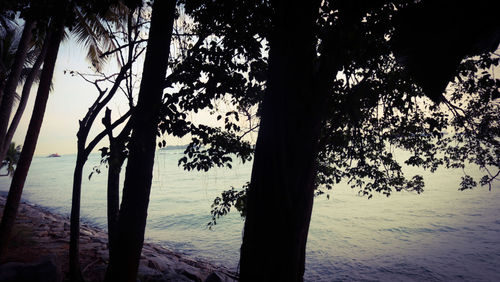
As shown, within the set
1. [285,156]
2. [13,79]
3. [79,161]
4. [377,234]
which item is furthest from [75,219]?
[377,234]

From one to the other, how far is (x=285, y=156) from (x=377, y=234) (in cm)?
1739

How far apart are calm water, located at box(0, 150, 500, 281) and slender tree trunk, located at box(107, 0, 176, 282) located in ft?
3.38

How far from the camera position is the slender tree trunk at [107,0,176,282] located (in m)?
3.54

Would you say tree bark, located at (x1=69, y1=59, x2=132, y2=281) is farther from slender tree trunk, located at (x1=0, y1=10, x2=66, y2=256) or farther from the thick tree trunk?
the thick tree trunk

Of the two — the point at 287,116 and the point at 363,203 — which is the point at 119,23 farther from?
the point at 363,203

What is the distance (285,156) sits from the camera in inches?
92.1

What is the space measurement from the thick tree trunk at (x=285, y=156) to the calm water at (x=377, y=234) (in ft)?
7.92

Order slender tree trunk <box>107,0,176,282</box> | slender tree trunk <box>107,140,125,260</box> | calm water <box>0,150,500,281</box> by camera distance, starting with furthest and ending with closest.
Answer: calm water <box>0,150,500,281</box> < slender tree trunk <box>107,140,125,260</box> < slender tree trunk <box>107,0,176,282</box>

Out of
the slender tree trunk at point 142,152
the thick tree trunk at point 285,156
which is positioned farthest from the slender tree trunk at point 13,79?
the thick tree trunk at point 285,156

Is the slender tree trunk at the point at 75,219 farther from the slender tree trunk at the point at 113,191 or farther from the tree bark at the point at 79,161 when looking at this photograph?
the slender tree trunk at the point at 113,191

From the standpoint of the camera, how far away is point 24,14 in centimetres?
316

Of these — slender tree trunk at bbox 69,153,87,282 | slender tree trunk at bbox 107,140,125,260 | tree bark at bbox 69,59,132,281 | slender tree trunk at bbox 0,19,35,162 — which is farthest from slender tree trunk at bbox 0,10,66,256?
slender tree trunk at bbox 0,19,35,162

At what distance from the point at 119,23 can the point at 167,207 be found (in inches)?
804

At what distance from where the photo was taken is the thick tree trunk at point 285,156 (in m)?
2.28
